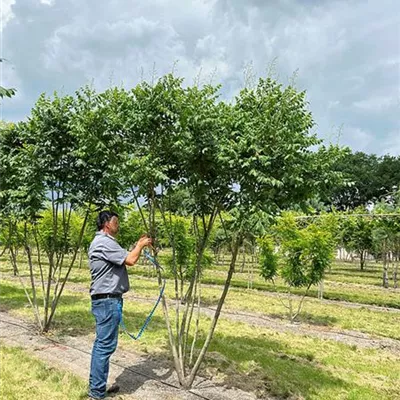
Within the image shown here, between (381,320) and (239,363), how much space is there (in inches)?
297

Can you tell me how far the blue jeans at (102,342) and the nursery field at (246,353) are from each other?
255 millimetres

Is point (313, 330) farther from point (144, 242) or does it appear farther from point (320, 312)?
point (144, 242)

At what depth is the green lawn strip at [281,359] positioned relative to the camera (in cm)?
525

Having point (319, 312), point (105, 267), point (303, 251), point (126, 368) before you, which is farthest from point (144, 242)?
point (319, 312)

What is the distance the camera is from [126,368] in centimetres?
540

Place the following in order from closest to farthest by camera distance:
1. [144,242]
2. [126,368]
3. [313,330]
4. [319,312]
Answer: [144,242] → [126,368] → [313,330] → [319,312]

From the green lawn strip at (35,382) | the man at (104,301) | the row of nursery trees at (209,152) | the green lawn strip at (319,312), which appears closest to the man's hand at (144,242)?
the man at (104,301)

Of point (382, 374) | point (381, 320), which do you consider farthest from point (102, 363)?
point (381, 320)

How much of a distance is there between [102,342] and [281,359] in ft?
11.5

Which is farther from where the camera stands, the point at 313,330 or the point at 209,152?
the point at 313,330

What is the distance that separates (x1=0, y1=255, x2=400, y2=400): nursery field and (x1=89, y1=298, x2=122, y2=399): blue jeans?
0.26 metres

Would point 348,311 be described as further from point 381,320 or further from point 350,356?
point 350,356

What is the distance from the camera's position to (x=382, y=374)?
6.15m

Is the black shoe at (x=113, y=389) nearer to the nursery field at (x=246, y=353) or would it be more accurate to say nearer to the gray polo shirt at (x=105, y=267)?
the nursery field at (x=246, y=353)
